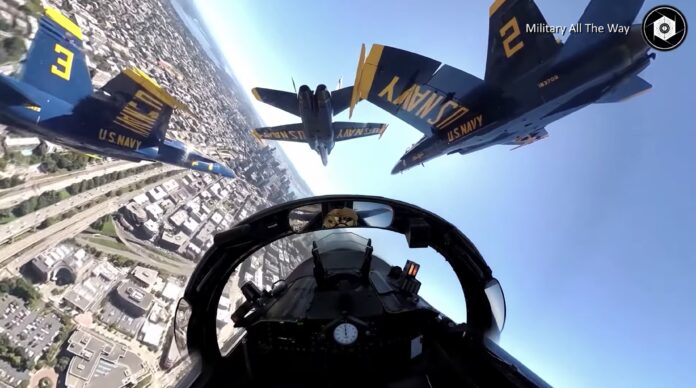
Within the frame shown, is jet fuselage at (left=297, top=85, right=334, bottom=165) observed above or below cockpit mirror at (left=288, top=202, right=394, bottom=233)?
above

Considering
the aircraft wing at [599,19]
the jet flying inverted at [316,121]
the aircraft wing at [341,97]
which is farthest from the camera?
the aircraft wing at [341,97]

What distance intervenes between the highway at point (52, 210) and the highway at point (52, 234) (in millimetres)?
352

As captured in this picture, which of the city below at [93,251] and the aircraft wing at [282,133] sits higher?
the aircraft wing at [282,133]

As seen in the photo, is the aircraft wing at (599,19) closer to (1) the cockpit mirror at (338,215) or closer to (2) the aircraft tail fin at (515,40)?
(2) the aircraft tail fin at (515,40)

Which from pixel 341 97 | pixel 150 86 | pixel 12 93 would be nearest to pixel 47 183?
pixel 12 93

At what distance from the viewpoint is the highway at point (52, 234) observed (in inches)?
467

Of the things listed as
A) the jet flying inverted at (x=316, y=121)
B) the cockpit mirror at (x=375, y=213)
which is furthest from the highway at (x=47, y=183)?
the cockpit mirror at (x=375, y=213)

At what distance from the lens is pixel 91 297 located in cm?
1295

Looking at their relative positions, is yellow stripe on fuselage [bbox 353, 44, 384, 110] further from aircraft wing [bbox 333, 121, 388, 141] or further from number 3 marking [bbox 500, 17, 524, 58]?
aircraft wing [bbox 333, 121, 388, 141]

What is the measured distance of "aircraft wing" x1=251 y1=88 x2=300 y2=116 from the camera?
61.8 feet

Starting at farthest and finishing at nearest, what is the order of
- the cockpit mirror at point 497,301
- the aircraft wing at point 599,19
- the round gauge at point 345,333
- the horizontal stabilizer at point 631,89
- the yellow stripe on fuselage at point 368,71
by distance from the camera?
the horizontal stabilizer at point 631,89 < the yellow stripe on fuselage at point 368,71 < the aircraft wing at point 599,19 < the cockpit mirror at point 497,301 < the round gauge at point 345,333

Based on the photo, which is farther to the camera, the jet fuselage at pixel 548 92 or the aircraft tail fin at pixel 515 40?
the aircraft tail fin at pixel 515 40

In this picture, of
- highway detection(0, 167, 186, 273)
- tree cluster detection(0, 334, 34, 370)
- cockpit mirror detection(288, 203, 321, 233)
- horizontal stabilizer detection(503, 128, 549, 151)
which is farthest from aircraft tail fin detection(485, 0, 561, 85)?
highway detection(0, 167, 186, 273)

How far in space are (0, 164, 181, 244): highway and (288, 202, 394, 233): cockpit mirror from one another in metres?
16.8
